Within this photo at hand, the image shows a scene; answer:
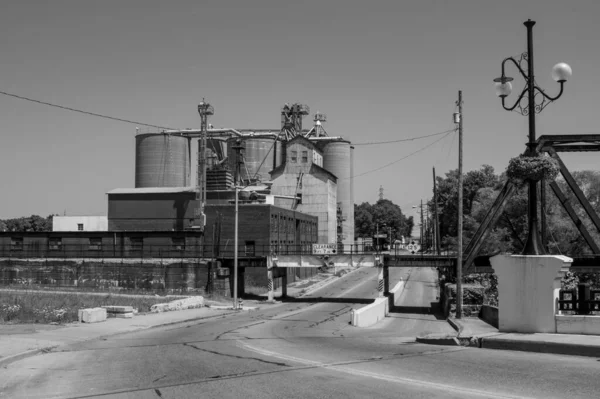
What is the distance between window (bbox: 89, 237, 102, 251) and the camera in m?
58.7

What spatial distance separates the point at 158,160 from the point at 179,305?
2280 inches

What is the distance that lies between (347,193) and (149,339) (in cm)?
8729

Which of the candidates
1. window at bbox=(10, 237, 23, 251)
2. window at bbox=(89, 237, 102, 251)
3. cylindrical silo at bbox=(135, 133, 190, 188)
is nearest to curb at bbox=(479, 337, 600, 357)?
window at bbox=(89, 237, 102, 251)

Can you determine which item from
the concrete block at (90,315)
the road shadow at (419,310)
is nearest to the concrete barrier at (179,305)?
the concrete block at (90,315)

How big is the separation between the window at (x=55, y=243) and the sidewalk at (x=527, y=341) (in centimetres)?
5159

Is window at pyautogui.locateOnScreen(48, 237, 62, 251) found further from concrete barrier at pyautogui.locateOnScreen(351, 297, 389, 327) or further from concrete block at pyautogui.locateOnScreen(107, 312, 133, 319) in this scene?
concrete barrier at pyautogui.locateOnScreen(351, 297, 389, 327)

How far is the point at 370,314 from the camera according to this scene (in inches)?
1345

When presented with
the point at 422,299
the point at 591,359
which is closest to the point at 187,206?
the point at 422,299

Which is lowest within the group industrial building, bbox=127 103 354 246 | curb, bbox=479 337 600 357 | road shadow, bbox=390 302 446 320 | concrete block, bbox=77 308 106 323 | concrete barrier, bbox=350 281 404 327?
road shadow, bbox=390 302 446 320

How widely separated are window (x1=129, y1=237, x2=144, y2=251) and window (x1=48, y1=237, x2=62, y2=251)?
7.84 meters

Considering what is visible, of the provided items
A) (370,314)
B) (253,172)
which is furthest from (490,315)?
(253,172)

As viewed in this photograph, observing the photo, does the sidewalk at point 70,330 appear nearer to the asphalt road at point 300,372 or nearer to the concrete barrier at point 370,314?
the asphalt road at point 300,372

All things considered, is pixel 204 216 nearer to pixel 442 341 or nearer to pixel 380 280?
pixel 380 280

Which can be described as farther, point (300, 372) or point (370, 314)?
point (370, 314)
